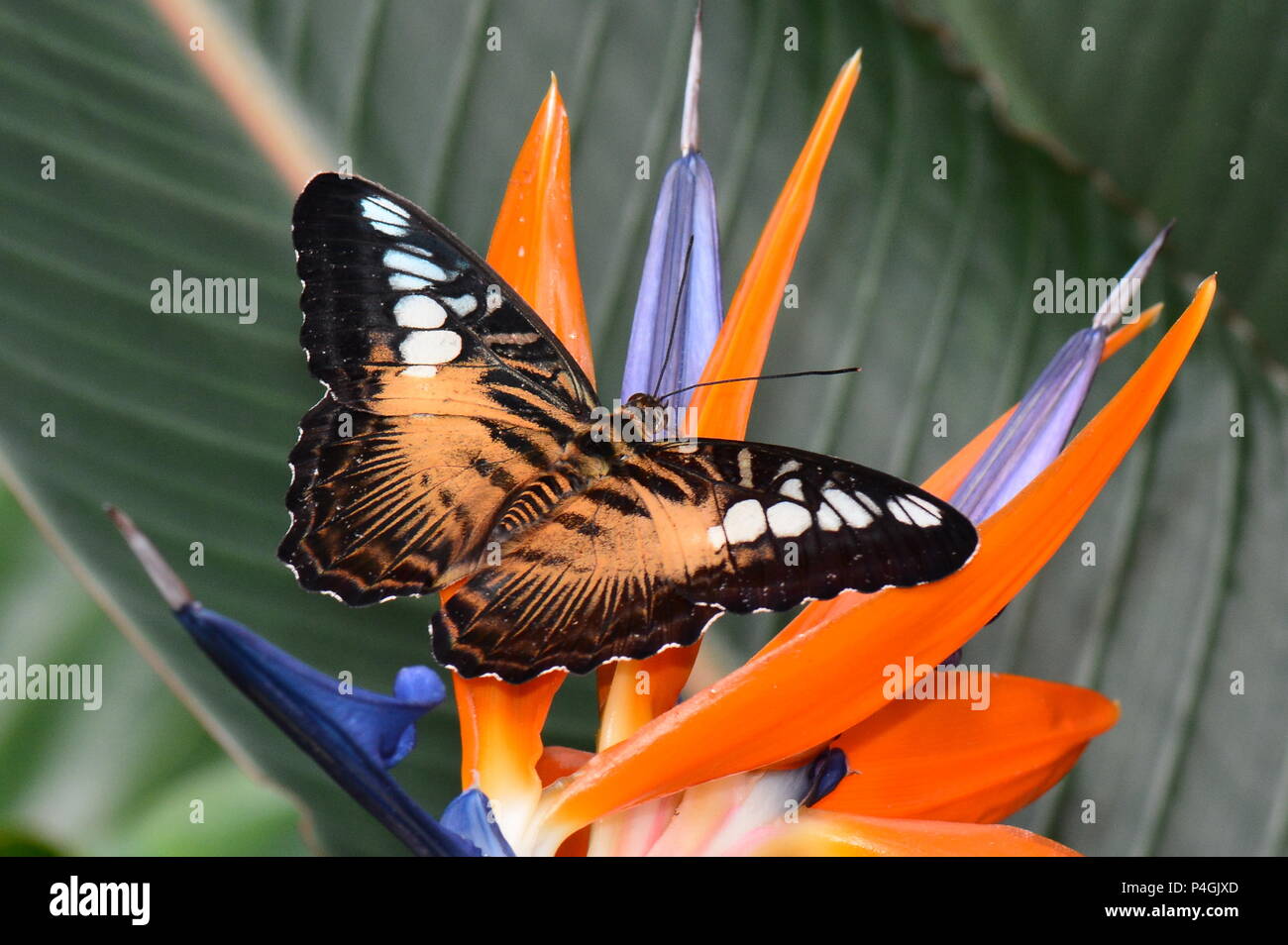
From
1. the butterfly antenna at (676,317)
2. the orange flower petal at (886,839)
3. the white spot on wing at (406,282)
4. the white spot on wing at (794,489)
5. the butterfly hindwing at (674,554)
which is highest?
the white spot on wing at (406,282)

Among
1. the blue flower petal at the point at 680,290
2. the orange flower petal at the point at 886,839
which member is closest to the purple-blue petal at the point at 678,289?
the blue flower petal at the point at 680,290

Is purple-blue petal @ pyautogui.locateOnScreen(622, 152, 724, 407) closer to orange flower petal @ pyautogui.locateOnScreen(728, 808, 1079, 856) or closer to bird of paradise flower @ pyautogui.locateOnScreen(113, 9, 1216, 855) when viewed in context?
bird of paradise flower @ pyautogui.locateOnScreen(113, 9, 1216, 855)

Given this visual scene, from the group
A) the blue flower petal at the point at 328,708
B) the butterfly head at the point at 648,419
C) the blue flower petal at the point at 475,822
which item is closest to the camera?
the blue flower petal at the point at 328,708

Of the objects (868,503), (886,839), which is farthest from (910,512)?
(886,839)

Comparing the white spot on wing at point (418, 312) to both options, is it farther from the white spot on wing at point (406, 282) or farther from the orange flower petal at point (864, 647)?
the orange flower petal at point (864, 647)

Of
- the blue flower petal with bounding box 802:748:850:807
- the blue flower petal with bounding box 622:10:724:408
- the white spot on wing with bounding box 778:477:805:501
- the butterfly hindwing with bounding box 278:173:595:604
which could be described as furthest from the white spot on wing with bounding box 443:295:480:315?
the blue flower petal with bounding box 802:748:850:807
